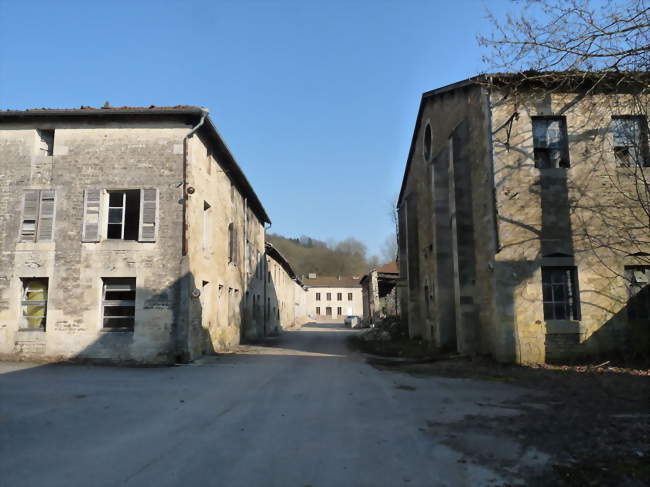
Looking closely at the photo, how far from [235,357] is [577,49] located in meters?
12.3

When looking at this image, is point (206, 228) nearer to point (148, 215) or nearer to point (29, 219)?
point (148, 215)

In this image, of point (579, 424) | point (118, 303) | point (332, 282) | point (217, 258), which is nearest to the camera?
point (579, 424)

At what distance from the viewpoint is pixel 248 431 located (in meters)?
5.66

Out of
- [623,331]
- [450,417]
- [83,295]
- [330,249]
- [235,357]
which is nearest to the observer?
[450,417]

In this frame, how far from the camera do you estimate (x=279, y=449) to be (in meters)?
4.92

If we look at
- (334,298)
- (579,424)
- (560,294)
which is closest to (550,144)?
(560,294)

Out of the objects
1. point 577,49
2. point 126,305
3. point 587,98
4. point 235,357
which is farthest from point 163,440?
point 587,98

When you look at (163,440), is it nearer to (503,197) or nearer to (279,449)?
(279,449)

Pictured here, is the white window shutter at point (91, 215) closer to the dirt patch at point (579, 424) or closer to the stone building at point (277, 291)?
the dirt patch at point (579, 424)

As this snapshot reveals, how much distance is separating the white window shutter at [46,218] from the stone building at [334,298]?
208ft

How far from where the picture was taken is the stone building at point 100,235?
12586 mm

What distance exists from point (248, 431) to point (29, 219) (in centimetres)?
1109

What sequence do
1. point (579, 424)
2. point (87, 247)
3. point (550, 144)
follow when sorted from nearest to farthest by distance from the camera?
point (579, 424)
point (550, 144)
point (87, 247)

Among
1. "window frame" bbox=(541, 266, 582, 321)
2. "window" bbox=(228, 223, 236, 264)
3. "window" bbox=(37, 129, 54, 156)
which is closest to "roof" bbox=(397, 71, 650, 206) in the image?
"window frame" bbox=(541, 266, 582, 321)
